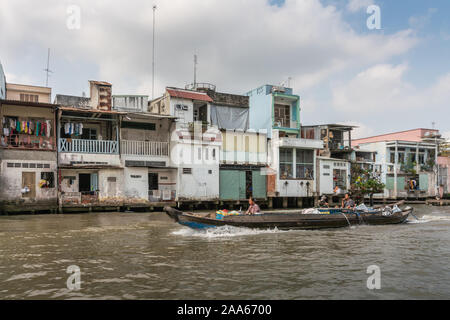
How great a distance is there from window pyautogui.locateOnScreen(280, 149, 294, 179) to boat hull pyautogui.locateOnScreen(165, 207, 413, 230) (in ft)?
38.2

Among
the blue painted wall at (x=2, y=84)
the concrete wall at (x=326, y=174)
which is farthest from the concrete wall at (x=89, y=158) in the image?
the concrete wall at (x=326, y=174)

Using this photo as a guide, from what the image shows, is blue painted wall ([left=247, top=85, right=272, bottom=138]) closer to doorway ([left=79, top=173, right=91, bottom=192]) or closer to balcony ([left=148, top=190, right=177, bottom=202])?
balcony ([left=148, top=190, right=177, bottom=202])

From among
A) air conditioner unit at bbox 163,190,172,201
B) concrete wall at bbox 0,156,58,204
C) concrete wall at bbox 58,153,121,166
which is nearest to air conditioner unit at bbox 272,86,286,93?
air conditioner unit at bbox 163,190,172,201

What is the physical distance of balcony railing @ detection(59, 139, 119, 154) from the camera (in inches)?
822

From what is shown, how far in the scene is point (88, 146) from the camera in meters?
21.4

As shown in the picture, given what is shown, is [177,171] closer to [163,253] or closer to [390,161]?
[163,253]

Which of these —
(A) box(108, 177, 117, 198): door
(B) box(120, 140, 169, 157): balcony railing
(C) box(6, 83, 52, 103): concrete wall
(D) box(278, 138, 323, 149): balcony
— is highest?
(C) box(6, 83, 52, 103): concrete wall

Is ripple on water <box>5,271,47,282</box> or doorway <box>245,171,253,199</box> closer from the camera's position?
ripple on water <box>5,271,47,282</box>

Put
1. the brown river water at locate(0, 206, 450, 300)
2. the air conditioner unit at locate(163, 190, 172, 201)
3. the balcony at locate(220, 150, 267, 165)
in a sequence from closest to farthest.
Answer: the brown river water at locate(0, 206, 450, 300) < the air conditioner unit at locate(163, 190, 172, 201) < the balcony at locate(220, 150, 267, 165)

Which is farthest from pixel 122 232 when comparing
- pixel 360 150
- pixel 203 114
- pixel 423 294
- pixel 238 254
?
pixel 360 150

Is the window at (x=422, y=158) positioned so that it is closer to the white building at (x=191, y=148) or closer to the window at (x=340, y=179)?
the window at (x=340, y=179)

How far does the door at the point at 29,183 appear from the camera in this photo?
776 inches

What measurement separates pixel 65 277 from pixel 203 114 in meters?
20.9
